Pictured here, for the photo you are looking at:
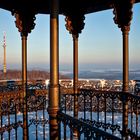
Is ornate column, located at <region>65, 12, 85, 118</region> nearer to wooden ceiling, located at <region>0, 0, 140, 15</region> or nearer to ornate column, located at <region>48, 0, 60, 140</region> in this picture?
wooden ceiling, located at <region>0, 0, 140, 15</region>

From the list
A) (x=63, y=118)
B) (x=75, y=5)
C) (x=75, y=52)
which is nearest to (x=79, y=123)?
(x=63, y=118)

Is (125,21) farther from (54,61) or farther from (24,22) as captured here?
(54,61)

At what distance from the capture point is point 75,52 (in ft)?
27.1

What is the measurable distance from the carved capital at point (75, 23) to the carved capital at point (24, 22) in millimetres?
1043

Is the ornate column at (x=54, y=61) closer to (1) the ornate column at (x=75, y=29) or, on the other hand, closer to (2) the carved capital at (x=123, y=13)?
(2) the carved capital at (x=123, y=13)

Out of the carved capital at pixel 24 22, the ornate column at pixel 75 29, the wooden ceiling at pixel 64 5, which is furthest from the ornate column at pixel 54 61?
the ornate column at pixel 75 29

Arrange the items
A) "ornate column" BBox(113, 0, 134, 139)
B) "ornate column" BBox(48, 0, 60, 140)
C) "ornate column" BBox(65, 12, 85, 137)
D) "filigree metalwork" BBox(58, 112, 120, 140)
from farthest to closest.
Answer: "ornate column" BBox(65, 12, 85, 137) < "ornate column" BBox(113, 0, 134, 139) < "ornate column" BBox(48, 0, 60, 140) < "filigree metalwork" BBox(58, 112, 120, 140)

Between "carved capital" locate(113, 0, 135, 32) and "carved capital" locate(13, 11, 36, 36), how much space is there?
2292 mm

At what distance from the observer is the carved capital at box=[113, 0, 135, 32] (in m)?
6.92

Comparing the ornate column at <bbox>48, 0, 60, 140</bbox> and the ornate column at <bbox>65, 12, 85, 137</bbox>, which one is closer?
the ornate column at <bbox>48, 0, 60, 140</bbox>

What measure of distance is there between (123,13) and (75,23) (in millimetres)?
1788

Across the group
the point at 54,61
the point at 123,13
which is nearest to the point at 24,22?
the point at 123,13

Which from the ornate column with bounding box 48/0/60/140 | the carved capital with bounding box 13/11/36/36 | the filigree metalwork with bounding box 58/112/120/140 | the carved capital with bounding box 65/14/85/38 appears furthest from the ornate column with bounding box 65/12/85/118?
the filigree metalwork with bounding box 58/112/120/140

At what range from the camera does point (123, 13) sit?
6.96 meters
